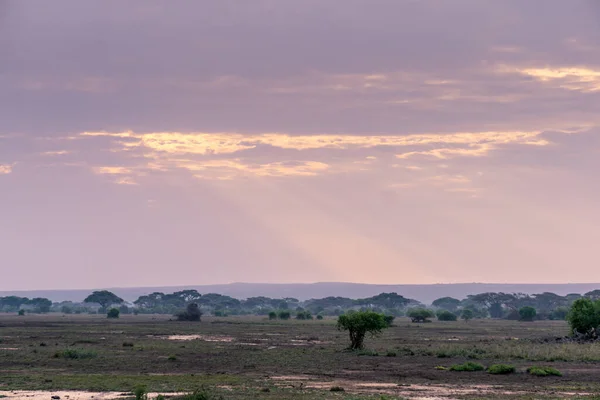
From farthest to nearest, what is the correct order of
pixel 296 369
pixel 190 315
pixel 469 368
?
pixel 190 315, pixel 469 368, pixel 296 369

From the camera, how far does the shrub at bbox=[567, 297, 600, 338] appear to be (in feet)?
246

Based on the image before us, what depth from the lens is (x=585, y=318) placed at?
75.5 meters

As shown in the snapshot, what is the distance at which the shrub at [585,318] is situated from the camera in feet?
246

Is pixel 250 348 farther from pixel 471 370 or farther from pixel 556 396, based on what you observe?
pixel 556 396

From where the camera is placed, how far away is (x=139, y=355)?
5806cm

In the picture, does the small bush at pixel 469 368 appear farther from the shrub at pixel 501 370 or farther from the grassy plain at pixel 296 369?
the shrub at pixel 501 370

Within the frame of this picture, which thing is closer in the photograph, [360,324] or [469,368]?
[469,368]

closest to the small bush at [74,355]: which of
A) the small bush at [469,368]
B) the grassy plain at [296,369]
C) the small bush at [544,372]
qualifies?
the grassy plain at [296,369]

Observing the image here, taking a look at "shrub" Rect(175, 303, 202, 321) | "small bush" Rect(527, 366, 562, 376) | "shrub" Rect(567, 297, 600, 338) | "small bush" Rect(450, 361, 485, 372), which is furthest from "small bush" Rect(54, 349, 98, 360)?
"shrub" Rect(175, 303, 202, 321)

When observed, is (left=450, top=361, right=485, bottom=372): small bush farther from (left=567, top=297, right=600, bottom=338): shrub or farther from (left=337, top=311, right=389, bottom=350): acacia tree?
(left=567, top=297, right=600, bottom=338): shrub

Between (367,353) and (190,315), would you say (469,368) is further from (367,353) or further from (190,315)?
(190,315)

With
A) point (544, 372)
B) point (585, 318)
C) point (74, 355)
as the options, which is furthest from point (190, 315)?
point (544, 372)

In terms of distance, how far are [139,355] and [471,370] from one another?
848 inches

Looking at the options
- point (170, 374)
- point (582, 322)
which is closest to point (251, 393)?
point (170, 374)
